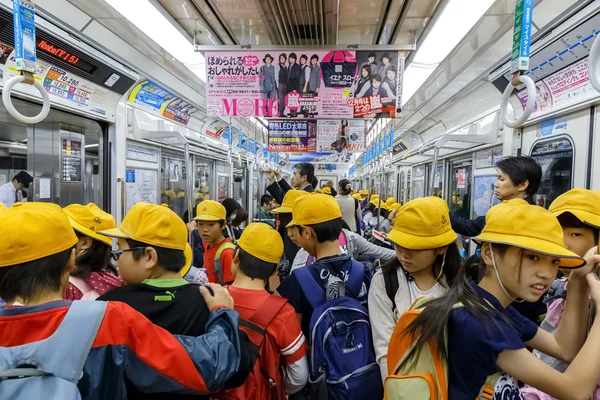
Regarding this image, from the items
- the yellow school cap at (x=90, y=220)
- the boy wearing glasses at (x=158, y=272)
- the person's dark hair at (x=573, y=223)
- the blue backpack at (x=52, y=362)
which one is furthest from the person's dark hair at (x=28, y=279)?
the person's dark hair at (x=573, y=223)

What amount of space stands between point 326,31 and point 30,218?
365 cm

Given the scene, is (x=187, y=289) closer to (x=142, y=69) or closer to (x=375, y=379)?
(x=375, y=379)

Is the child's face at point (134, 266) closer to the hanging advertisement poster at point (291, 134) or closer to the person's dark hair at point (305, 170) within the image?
the person's dark hair at point (305, 170)

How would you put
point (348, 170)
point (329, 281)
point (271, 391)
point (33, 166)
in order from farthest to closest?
point (348, 170) → point (33, 166) → point (329, 281) → point (271, 391)

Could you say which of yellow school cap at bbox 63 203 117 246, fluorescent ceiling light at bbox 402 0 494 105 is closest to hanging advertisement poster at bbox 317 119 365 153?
fluorescent ceiling light at bbox 402 0 494 105

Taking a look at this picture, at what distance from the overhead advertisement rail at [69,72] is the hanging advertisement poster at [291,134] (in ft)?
17.5

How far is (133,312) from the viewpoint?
3.80 feet

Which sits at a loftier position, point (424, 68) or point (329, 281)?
point (424, 68)

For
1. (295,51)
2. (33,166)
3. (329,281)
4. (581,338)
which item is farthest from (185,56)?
(581,338)

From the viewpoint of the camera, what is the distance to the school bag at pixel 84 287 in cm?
181

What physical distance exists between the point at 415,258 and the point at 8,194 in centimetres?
380

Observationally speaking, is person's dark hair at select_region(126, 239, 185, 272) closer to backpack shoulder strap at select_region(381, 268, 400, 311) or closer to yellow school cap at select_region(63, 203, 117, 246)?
yellow school cap at select_region(63, 203, 117, 246)

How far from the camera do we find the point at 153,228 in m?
1.59

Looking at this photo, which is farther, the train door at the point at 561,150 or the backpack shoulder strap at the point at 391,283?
the train door at the point at 561,150
